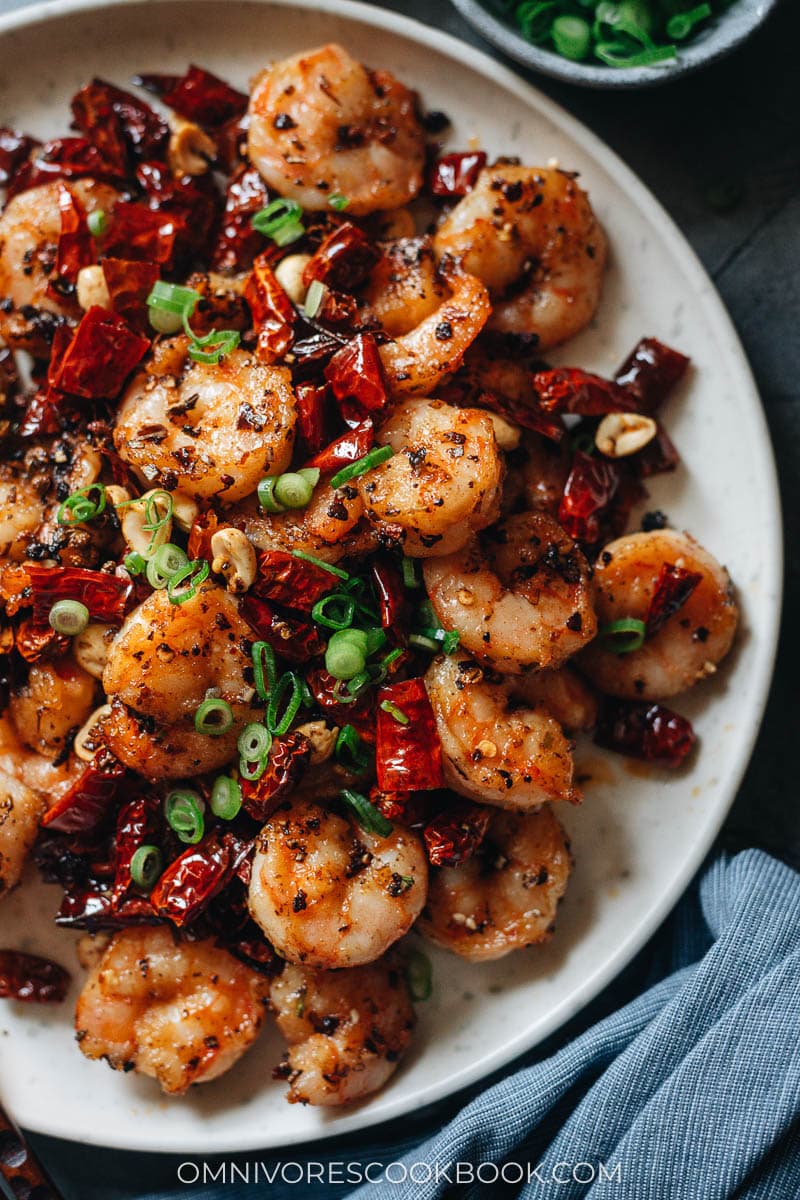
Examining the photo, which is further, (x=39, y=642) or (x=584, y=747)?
(x=584, y=747)

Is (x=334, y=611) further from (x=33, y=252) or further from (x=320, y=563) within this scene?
(x=33, y=252)

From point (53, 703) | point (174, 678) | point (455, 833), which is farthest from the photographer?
point (53, 703)

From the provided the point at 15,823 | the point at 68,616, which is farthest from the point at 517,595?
the point at 15,823

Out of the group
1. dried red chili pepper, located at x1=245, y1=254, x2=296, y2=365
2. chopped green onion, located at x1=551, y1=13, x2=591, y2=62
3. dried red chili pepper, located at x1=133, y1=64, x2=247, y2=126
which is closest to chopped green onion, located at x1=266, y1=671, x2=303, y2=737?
dried red chili pepper, located at x1=245, y1=254, x2=296, y2=365

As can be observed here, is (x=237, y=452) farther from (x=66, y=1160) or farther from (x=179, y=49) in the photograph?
(x=66, y=1160)

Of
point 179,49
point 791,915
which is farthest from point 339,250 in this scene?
point 791,915

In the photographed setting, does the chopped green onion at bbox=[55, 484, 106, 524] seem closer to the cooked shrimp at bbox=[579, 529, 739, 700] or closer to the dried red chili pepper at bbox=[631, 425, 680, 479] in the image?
the cooked shrimp at bbox=[579, 529, 739, 700]

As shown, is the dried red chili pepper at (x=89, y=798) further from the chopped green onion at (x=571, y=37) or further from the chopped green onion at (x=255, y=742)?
the chopped green onion at (x=571, y=37)
